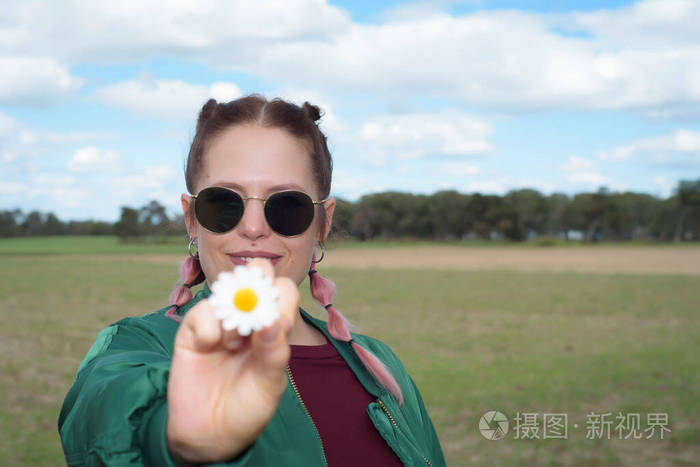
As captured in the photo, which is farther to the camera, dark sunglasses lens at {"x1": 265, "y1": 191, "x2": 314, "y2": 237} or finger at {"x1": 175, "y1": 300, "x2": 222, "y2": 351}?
dark sunglasses lens at {"x1": 265, "y1": 191, "x2": 314, "y2": 237}

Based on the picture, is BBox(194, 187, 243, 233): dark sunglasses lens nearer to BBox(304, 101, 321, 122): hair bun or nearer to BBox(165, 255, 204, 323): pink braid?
BBox(165, 255, 204, 323): pink braid

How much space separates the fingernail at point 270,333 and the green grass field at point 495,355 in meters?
1.89

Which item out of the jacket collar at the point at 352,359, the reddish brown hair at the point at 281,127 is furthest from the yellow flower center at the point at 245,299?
the jacket collar at the point at 352,359

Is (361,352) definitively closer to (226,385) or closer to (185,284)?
(185,284)

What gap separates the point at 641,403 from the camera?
921cm

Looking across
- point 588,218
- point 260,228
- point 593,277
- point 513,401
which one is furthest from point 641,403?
point 588,218

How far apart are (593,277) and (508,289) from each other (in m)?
10.6

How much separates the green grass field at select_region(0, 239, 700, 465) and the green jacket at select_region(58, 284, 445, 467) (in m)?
0.84

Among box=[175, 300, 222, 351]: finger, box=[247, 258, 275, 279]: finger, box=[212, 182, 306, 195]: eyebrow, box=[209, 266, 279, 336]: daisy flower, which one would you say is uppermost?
box=[212, 182, 306, 195]: eyebrow

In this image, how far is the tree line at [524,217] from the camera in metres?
98.3

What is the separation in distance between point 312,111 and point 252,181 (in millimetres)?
474

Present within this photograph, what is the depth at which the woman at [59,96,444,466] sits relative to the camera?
958mm

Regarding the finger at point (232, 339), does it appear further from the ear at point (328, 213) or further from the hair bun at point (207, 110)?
the ear at point (328, 213)

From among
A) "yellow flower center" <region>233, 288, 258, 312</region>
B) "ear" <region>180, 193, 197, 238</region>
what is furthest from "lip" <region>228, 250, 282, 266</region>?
"yellow flower center" <region>233, 288, 258, 312</region>
